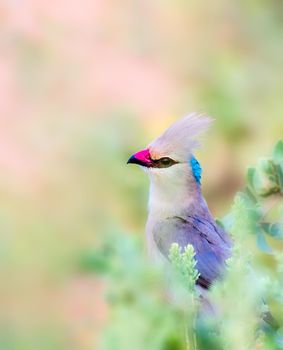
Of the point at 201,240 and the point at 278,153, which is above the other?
the point at 201,240

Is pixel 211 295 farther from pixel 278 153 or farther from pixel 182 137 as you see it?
pixel 182 137

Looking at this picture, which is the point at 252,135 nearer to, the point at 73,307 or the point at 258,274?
the point at 73,307

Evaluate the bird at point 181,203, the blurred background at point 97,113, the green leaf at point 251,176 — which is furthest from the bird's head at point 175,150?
the blurred background at point 97,113

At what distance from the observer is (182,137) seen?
227 cm

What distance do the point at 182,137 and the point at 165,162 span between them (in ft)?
0.51

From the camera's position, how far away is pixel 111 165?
4.89 metres

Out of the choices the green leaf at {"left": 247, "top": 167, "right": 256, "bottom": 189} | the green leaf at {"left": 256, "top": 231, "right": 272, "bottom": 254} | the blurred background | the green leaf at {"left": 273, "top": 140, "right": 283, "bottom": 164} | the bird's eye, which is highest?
the blurred background

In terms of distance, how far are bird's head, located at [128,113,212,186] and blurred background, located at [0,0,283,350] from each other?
3.25 ft

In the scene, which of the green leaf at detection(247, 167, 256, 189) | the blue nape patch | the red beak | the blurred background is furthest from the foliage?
the blurred background

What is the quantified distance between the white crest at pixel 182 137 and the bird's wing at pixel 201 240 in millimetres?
148

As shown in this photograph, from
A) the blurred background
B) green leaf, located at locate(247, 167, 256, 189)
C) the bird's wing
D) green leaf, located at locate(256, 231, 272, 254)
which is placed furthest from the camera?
the blurred background

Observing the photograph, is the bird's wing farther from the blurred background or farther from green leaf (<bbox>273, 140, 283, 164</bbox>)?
the blurred background

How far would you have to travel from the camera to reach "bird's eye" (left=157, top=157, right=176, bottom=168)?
239cm

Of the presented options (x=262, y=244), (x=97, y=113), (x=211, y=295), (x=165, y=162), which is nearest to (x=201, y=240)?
(x=165, y=162)
